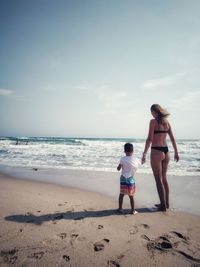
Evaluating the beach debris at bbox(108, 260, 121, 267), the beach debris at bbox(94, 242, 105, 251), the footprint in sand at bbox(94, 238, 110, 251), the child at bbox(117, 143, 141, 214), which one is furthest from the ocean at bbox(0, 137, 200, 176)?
the beach debris at bbox(108, 260, 121, 267)

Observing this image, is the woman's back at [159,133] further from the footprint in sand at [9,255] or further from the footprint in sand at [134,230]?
the footprint in sand at [9,255]

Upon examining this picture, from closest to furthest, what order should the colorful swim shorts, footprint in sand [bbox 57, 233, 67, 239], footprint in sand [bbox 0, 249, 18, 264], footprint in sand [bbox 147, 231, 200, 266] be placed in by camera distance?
1. footprint in sand [bbox 0, 249, 18, 264]
2. footprint in sand [bbox 147, 231, 200, 266]
3. footprint in sand [bbox 57, 233, 67, 239]
4. the colorful swim shorts

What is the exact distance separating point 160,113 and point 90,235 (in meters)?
2.53

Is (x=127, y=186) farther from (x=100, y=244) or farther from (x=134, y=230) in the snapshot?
(x=100, y=244)

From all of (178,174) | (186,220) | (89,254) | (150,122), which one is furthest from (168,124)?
(178,174)

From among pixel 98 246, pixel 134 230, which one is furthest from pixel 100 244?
pixel 134 230

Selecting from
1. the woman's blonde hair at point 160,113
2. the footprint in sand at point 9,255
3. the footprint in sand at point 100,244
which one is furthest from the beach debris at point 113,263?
the woman's blonde hair at point 160,113

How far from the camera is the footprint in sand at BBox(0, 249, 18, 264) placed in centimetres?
222

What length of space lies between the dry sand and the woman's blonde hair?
1776 millimetres

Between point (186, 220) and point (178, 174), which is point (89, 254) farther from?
point (178, 174)

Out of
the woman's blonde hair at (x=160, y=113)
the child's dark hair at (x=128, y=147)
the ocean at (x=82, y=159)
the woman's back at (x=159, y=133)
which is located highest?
the woman's blonde hair at (x=160, y=113)

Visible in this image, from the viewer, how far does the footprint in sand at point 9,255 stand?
7.29ft

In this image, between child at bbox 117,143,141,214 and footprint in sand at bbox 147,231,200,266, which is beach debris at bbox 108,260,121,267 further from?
child at bbox 117,143,141,214

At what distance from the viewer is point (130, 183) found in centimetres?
397
